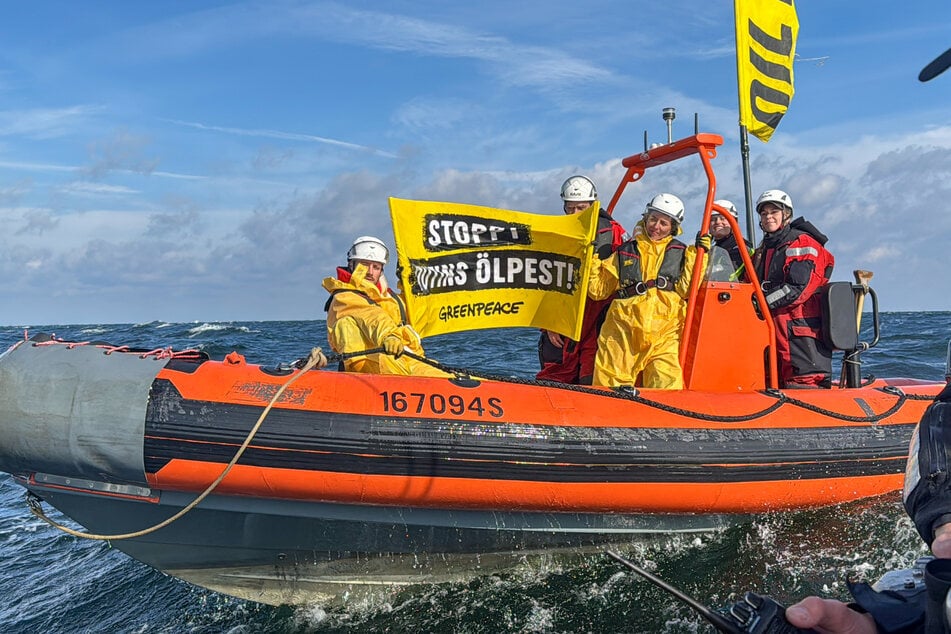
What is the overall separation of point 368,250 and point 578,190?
4.99ft

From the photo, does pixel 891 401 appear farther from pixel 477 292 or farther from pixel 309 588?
pixel 309 588

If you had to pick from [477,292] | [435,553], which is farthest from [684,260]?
[435,553]

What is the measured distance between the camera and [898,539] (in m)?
4.02

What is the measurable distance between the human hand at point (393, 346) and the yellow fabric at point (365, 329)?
9cm

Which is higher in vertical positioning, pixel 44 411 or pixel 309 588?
pixel 44 411

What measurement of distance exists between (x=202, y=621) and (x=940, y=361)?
402 inches

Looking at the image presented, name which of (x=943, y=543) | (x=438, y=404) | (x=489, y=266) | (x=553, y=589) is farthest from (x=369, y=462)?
(x=943, y=543)

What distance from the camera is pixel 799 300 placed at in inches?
189

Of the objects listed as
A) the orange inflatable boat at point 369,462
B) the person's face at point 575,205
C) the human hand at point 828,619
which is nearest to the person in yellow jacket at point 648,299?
the orange inflatable boat at point 369,462

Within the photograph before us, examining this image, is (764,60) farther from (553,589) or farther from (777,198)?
(553,589)

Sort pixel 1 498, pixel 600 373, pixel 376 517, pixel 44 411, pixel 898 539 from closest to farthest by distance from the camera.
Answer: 1. pixel 44 411
2. pixel 376 517
3. pixel 898 539
4. pixel 600 373
5. pixel 1 498

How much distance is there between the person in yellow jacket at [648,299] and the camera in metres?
4.30

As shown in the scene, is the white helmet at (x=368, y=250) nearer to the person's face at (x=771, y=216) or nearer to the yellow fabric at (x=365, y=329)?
the yellow fabric at (x=365, y=329)

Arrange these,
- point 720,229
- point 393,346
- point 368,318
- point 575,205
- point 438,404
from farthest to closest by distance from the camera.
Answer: point 720,229, point 575,205, point 368,318, point 393,346, point 438,404
